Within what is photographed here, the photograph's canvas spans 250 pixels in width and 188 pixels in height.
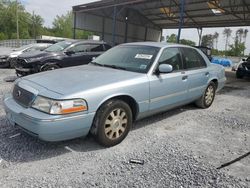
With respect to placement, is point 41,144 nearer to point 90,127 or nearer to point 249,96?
point 90,127

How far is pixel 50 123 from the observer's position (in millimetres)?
2920

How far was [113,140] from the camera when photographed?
11.7 ft

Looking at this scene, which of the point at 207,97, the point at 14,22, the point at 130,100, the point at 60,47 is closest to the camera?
the point at 130,100

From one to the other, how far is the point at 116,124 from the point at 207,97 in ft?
10.4

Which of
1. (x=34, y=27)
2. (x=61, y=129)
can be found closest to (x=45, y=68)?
(x=61, y=129)

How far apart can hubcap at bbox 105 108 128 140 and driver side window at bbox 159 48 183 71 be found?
4.15 ft

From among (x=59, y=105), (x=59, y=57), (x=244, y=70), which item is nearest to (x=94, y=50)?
(x=59, y=57)

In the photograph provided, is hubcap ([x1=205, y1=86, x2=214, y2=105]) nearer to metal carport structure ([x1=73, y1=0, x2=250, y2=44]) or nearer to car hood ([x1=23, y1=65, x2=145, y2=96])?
car hood ([x1=23, y1=65, x2=145, y2=96])

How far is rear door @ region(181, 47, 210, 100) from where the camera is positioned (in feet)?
16.1

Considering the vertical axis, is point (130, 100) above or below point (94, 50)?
below

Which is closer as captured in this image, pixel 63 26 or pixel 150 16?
pixel 150 16

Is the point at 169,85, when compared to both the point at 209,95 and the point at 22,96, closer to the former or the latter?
the point at 209,95

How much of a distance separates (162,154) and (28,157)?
182 centimetres

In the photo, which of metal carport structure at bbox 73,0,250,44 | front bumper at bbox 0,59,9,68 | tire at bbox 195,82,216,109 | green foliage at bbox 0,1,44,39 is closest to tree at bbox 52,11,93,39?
green foliage at bbox 0,1,44,39
